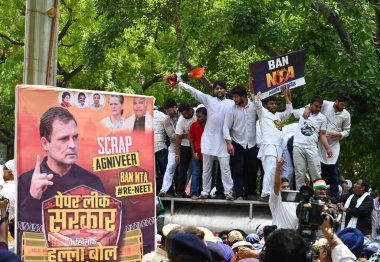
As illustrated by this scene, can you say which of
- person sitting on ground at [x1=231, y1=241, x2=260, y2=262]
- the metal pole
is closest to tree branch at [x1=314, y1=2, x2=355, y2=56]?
the metal pole

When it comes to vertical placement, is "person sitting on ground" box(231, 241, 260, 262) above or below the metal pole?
below

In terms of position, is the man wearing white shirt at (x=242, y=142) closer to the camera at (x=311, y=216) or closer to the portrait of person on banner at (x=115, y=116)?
the portrait of person on banner at (x=115, y=116)

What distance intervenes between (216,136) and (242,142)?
35 centimetres

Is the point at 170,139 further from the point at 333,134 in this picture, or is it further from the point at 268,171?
the point at 333,134

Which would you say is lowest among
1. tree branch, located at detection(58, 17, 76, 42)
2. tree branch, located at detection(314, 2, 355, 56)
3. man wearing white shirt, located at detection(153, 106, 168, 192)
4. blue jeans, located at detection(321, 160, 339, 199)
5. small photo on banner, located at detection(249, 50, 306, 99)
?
blue jeans, located at detection(321, 160, 339, 199)

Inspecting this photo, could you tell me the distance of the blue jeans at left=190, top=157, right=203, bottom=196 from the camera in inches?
474

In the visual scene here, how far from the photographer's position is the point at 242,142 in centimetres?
1167

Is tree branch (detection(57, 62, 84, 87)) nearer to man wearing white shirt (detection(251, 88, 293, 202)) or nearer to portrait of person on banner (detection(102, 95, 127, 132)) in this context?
man wearing white shirt (detection(251, 88, 293, 202))

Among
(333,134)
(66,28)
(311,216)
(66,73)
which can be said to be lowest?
(311,216)

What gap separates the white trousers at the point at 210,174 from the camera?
11.7 m

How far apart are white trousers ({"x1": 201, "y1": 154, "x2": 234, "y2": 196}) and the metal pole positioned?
139 inches

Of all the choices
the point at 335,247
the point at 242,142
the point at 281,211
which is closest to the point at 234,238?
the point at 281,211

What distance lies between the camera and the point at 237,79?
72.6ft

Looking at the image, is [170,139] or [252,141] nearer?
[252,141]
